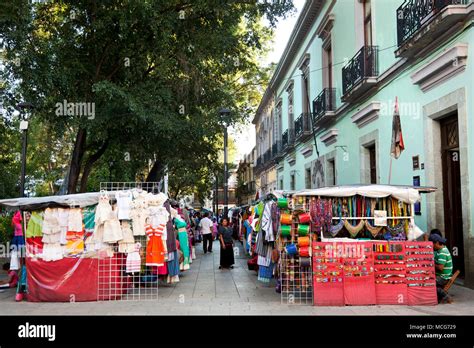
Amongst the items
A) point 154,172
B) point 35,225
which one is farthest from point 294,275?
point 154,172

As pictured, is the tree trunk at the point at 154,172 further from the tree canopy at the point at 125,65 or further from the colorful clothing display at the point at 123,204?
the colorful clothing display at the point at 123,204

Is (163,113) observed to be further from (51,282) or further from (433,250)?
(433,250)

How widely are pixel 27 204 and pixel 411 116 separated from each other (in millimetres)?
9095

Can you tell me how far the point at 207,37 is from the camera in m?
14.3

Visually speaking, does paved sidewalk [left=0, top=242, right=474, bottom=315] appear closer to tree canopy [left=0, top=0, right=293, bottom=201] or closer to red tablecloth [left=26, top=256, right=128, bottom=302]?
red tablecloth [left=26, top=256, right=128, bottom=302]

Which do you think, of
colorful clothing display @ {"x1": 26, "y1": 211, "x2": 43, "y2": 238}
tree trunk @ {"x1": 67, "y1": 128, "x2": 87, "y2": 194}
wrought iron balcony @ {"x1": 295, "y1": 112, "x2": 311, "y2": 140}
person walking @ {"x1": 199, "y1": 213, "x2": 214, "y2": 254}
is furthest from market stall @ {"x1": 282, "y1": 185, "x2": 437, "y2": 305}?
wrought iron balcony @ {"x1": 295, "y1": 112, "x2": 311, "y2": 140}

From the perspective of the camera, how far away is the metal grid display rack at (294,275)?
29.0ft

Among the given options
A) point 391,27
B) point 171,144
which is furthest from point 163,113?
point 391,27

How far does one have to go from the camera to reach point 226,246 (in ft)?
47.8

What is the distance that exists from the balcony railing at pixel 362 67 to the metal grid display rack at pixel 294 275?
6.74 m

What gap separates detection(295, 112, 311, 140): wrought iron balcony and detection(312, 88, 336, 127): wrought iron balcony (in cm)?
198

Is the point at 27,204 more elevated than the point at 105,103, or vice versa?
the point at 105,103

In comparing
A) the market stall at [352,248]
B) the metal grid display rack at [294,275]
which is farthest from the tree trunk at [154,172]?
the metal grid display rack at [294,275]

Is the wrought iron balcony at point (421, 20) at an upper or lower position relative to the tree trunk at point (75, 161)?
upper
